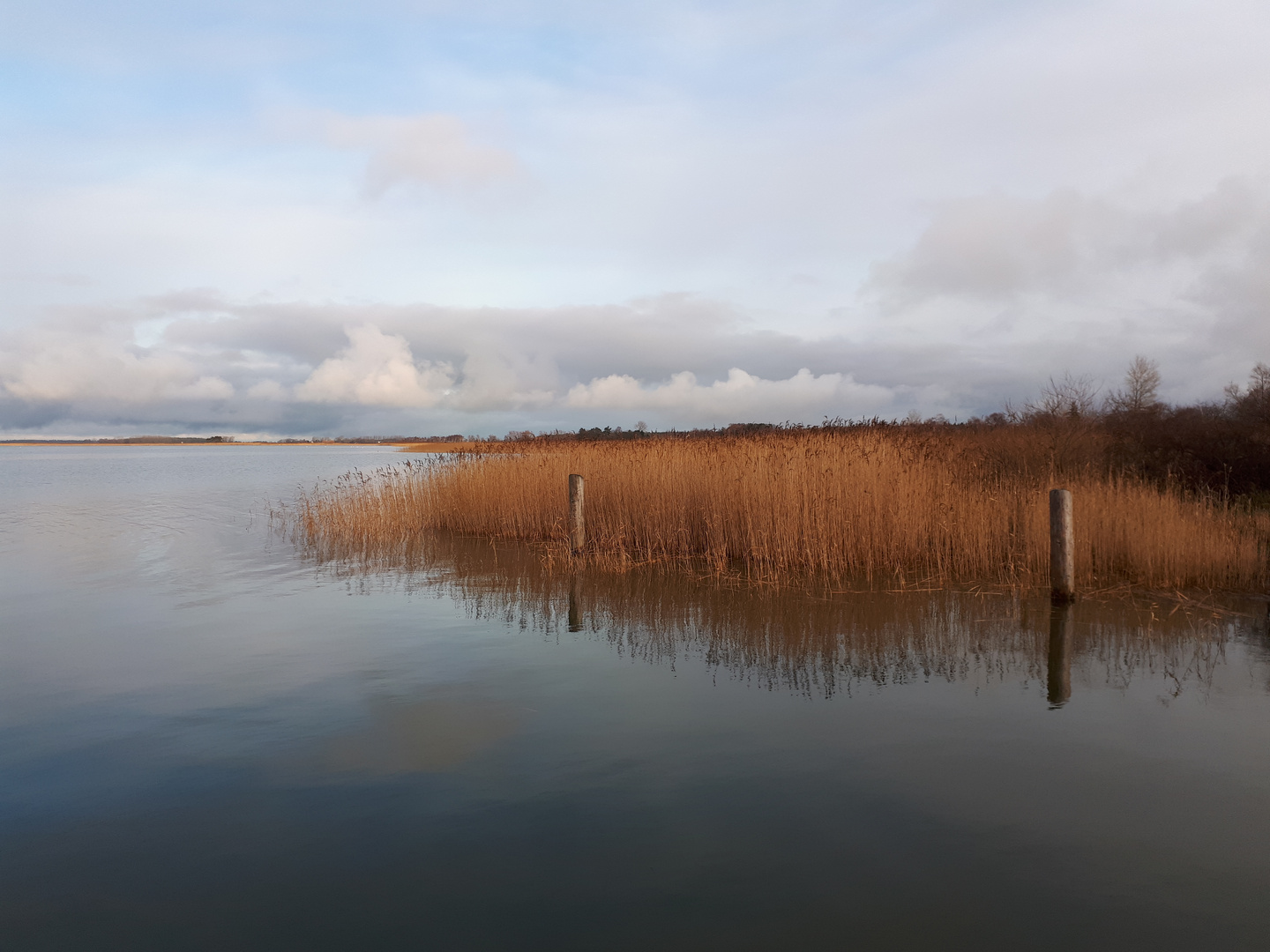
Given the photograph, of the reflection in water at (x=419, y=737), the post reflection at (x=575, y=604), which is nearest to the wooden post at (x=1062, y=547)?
the post reflection at (x=575, y=604)

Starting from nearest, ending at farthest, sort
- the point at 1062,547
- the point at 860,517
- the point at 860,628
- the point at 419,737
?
the point at 419,737 → the point at 860,628 → the point at 1062,547 → the point at 860,517

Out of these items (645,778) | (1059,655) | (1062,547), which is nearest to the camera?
(645,778)

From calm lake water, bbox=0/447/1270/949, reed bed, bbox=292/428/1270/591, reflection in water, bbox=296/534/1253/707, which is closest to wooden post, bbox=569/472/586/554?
reed bed, bbox=292/428/1270/591

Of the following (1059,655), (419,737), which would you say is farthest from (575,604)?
(1059,655)

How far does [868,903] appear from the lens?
3.06 metres

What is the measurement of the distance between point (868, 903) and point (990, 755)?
5.80 feet

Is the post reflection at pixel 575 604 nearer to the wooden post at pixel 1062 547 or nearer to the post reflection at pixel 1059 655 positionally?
the post reflection at pixel 1059 655

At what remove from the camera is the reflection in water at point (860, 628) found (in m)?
5.91

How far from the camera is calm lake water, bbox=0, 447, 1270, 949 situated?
3025mm

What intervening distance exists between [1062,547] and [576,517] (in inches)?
242

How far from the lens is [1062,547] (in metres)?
7.86

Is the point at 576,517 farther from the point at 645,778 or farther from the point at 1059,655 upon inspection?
the point at 645,778

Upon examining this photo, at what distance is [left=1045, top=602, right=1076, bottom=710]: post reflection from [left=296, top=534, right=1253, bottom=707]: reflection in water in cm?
2

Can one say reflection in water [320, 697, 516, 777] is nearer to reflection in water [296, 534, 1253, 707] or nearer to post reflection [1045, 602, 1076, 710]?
reflection in water [296, 534, 1253, 707]
